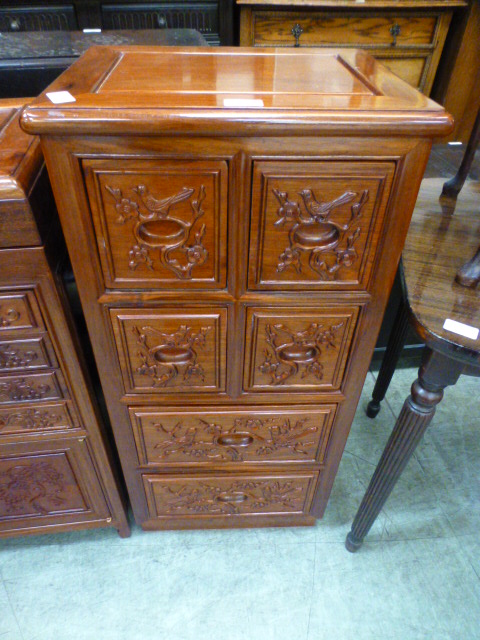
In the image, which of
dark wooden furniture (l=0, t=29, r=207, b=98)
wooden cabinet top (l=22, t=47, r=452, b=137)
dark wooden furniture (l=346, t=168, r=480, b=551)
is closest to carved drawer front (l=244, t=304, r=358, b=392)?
dark wooden furniture (l=346, t=168, r=480, b=551)

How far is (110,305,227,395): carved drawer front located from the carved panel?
0.78 feet

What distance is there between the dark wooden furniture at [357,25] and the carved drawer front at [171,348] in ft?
5.07

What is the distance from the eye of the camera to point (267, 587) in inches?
36.7

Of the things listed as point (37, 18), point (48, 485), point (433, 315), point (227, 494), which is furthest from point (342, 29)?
point (48, 485)

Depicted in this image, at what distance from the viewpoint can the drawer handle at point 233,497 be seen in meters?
0.92

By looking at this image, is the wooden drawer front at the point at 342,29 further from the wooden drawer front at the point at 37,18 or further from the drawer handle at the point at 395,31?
the wooden drawer front at the point at 37,18

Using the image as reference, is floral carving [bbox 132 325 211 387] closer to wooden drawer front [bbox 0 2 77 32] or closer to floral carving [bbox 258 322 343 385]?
floral carving [bbox 258 322 343 385]

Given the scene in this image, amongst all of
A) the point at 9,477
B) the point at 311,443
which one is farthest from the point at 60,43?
the point at 311,443

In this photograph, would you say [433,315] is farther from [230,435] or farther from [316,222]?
[230,435]

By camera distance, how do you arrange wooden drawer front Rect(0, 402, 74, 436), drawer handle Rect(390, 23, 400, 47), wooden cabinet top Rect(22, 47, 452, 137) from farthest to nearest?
drawer handle Rect(390, 23, 400, 47)
wooden drawer front Rect(0, 402, 74, 436)
wooden cabinet top Rect(22, 47, 452, 137)

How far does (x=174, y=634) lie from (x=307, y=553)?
12.2 inches

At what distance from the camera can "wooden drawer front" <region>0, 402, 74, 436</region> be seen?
2.35ft

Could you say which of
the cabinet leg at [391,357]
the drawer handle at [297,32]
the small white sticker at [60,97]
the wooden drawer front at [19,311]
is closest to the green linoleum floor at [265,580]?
the cabinet leg at [391,357]

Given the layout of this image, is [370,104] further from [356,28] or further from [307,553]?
[356,28]
